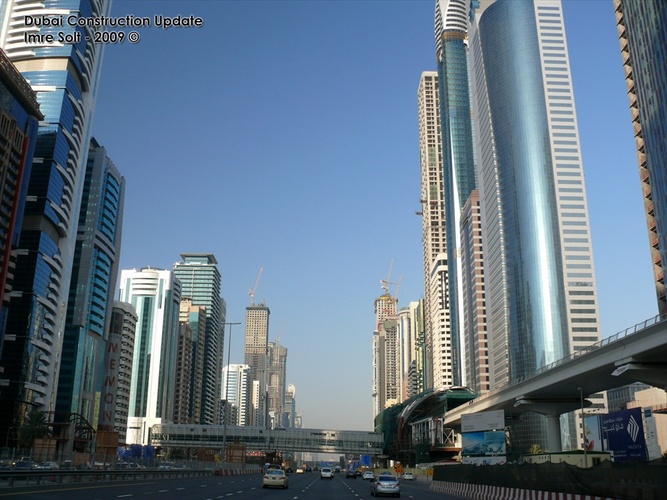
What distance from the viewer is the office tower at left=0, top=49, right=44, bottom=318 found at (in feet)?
420

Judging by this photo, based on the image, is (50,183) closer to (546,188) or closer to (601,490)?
(546,188)

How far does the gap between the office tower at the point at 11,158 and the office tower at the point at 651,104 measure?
11549 cm

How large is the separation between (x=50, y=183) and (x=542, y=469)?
145 metres

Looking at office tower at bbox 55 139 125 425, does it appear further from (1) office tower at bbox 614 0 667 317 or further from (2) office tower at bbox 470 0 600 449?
(1) office tower at bbox 614 0 667 317

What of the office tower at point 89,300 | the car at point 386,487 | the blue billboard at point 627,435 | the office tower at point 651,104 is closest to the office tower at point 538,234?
the office tower at point 651,104

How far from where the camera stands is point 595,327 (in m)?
181

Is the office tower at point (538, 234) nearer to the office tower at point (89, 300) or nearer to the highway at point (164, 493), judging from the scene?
the office tower at point (89, 300)

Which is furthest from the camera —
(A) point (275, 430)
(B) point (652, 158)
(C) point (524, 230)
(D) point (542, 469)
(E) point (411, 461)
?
(A) point (275, 430)

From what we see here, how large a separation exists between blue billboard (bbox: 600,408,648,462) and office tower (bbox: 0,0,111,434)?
13144 cm

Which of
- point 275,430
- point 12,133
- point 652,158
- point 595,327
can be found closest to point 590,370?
point 652,158

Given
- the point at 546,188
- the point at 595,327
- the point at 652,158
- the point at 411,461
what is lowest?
the point at 411,461

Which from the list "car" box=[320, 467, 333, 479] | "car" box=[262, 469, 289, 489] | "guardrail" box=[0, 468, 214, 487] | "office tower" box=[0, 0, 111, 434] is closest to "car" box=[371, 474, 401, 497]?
"car" box=[262, 469, 289, 489]

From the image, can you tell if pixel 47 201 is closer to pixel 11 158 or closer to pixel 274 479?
pixel 11 158

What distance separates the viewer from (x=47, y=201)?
152 m
